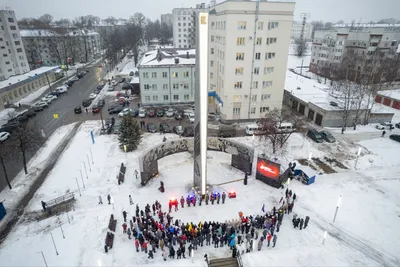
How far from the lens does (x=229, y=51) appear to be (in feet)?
115

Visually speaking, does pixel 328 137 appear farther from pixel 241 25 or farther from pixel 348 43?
pixel 348 43

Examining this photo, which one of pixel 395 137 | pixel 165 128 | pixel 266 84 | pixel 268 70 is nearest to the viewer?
pixel 395 137

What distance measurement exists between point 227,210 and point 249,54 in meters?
24.4

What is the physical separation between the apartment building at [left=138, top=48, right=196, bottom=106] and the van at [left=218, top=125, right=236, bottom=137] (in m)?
12.6

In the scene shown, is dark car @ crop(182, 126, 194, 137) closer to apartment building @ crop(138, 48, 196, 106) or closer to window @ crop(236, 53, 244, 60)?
window @ crop(236, 53, 244, 60)

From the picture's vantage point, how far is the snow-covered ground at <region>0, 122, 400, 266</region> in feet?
52.1

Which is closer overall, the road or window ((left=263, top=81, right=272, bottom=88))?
the road

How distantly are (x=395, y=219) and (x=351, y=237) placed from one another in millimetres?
4990

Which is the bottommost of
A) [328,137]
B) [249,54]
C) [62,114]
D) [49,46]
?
[328,137]

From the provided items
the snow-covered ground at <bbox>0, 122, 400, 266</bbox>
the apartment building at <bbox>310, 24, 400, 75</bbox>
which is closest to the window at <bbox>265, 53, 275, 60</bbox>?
the snow-covered ground at <bbox>0, 122, 400, 266</bbox>

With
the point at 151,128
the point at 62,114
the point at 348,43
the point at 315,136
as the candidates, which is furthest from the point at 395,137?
the point at 62,114

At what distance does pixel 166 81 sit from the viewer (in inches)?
1758

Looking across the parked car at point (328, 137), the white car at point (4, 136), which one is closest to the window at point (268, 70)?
the parked car at point (328, 137)

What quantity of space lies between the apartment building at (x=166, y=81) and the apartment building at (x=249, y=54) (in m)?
6.47
